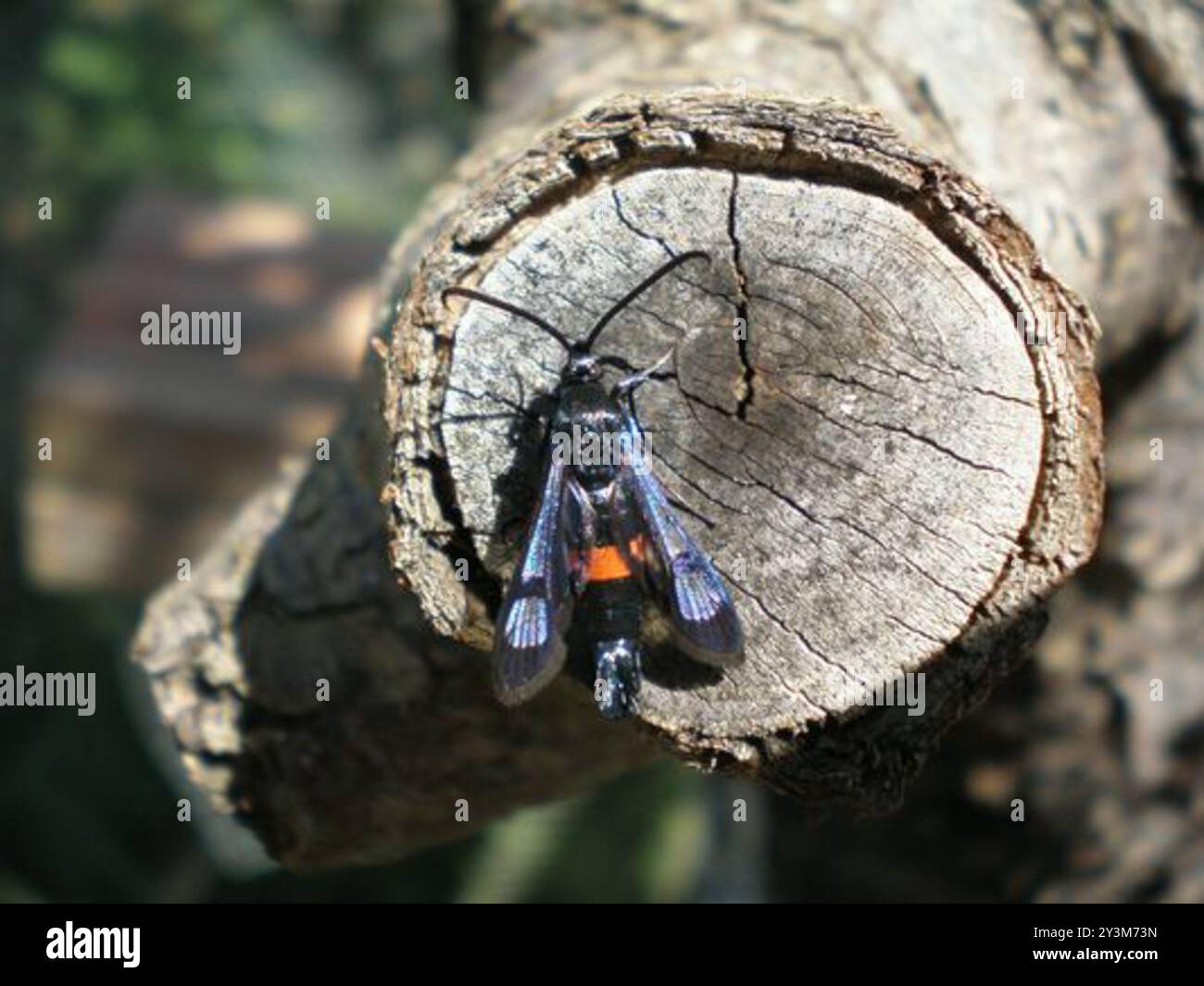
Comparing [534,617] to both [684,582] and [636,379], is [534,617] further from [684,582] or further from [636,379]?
[636,379]

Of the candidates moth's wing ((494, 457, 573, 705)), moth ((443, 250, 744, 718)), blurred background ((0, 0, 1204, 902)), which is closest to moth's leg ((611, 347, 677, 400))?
moth ((443, 250, 744, 718))

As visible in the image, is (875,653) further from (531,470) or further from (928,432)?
(531,470)

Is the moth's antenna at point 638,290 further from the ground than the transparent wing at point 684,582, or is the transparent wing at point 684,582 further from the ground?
the moth's antenna at point 638,290

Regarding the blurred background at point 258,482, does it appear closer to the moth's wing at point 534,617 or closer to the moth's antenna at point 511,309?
the moth's wing at point 534,617

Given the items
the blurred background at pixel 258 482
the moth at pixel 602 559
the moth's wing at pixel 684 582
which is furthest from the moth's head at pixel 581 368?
the blurred background at pixel 258 482
